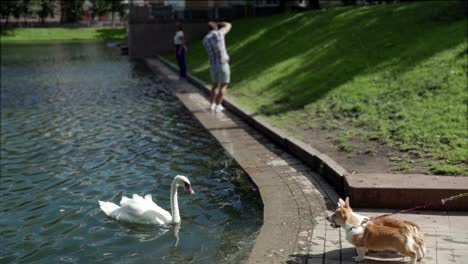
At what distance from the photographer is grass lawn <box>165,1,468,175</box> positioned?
8.80 meters

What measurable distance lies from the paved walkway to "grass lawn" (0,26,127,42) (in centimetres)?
5921

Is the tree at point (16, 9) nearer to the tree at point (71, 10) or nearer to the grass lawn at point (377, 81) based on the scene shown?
the tree at point (71, 10)

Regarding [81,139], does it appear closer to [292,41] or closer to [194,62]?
[292,41]

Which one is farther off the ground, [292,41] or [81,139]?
[292,41]

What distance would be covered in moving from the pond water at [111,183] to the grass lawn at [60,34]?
Answer: 53728mm

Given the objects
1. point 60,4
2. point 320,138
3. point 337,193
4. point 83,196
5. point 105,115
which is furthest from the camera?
point 60,4

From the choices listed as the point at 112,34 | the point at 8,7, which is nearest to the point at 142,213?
the point at 112,34

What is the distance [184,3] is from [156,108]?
34.1 meters

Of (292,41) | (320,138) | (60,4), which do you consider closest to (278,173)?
(320,138)

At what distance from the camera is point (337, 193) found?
734 centimetres

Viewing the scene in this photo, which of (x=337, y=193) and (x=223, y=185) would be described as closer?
(x=337, y=193)

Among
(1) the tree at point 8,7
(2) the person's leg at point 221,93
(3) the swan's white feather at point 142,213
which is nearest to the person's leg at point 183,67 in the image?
(2) the person's leg at point 221,93

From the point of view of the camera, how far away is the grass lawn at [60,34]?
67438mm

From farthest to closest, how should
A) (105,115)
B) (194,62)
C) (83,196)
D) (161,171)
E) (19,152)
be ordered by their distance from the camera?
(194,62) → (105,115) → (19,152) → (161,171) → (83,196)
